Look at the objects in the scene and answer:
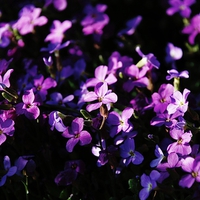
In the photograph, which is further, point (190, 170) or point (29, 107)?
point (29, 107)

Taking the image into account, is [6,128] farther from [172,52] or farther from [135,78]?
[172,52]

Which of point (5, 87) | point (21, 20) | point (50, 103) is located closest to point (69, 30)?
point (21, 20)

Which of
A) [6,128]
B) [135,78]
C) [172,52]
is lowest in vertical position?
[172,52]

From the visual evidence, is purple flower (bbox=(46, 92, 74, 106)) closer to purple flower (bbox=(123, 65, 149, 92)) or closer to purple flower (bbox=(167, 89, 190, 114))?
purple flower (bbox=(123, 65, 149, 92))

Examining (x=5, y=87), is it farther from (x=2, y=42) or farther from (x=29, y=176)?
(x=2, y=42)

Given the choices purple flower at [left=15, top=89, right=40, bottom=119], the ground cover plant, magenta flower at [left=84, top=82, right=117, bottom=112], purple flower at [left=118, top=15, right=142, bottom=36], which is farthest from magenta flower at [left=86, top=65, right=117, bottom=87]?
purple flower at [left=118, top=15, right=142, bottom=36]

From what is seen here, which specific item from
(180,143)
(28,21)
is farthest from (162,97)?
(28,21)
